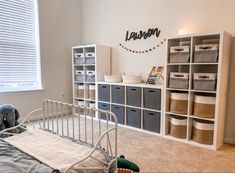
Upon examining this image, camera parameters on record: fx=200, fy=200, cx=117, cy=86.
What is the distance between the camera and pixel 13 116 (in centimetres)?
245

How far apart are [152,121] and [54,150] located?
2.10 metres

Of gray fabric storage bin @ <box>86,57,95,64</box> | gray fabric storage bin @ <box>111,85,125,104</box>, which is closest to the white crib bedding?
gray fabric storage bin @ <box>111,85,125,104</box>

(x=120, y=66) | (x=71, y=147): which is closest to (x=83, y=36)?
(x=120, y=66)

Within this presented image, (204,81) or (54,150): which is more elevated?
(204,81)

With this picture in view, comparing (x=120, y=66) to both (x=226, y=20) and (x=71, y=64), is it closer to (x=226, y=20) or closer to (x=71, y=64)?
(x=71, y=64)

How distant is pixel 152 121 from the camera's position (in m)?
3.36

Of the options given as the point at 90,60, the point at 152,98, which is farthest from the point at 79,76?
the point at 152,98

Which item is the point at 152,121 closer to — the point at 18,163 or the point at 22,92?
the point at 18,163

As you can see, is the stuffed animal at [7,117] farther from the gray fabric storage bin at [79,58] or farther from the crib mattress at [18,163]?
the gray fabric storage bin at [79,58]

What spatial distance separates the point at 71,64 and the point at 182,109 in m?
2.92

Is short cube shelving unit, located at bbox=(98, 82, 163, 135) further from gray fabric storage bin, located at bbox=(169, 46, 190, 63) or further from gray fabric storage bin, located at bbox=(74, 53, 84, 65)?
gray fabric storage bin, located at bbox=(74, 53, 84, 65)

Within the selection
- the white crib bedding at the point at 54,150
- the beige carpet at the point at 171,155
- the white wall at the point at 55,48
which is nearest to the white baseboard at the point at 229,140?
the beige carpet at the point at 171,155

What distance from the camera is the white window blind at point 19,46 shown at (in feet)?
12.4

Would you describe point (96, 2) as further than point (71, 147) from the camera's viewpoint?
Yes
